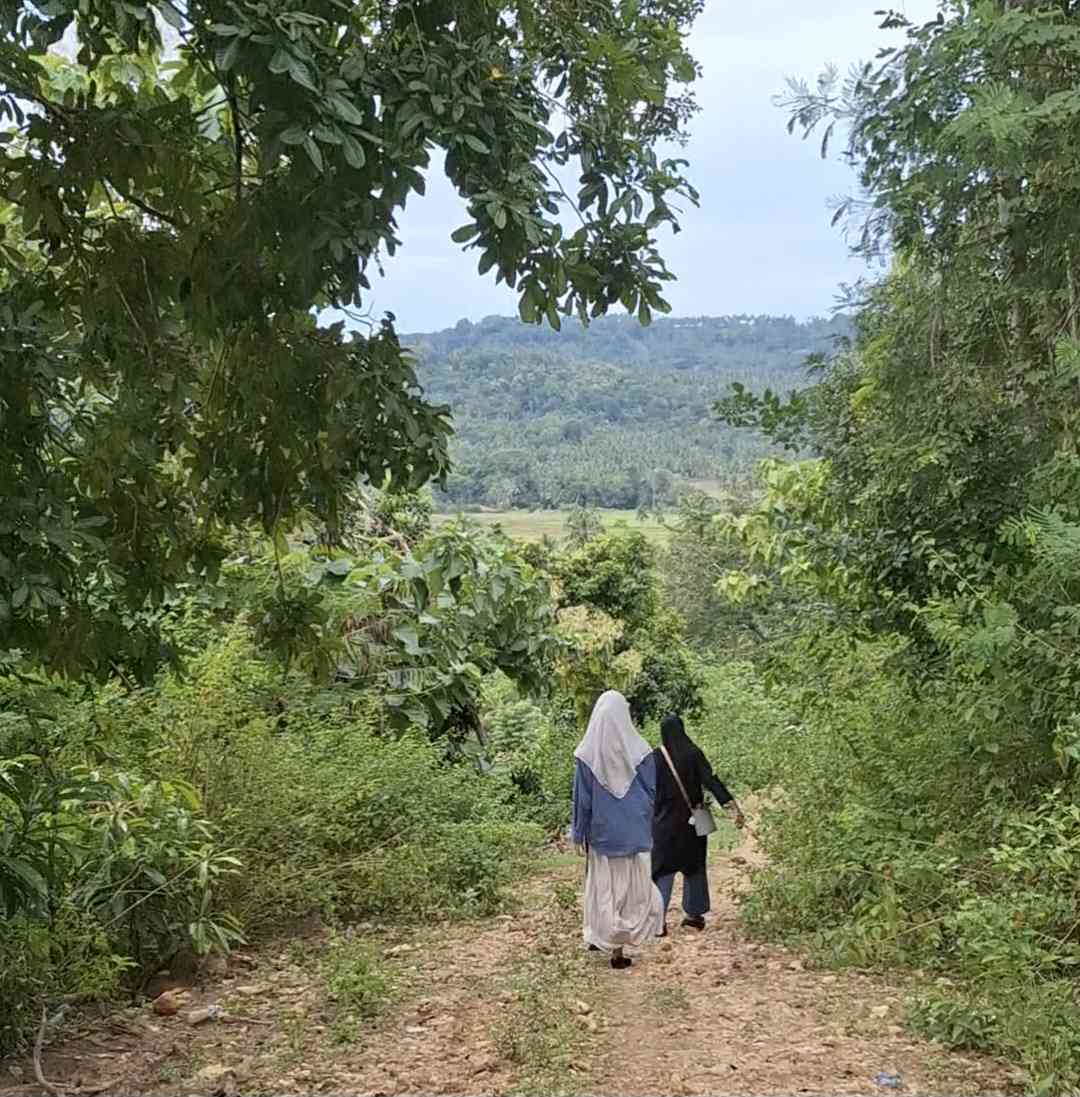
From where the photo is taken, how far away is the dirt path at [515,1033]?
4.43 metres

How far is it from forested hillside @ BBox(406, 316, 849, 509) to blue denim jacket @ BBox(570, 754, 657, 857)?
80.8ft

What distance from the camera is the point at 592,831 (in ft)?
22.4

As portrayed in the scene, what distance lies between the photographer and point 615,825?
6797 mm

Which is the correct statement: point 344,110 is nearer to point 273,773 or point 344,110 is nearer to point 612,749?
point 612,749

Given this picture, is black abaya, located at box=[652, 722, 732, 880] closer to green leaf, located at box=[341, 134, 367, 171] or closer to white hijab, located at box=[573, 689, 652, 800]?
white hijab, located at box=[573, 689, 652, 800]

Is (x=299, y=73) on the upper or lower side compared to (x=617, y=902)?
upper

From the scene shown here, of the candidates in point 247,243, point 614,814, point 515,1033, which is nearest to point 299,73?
point 247,243

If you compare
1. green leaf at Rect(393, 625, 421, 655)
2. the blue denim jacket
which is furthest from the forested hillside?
the blue denim jacket

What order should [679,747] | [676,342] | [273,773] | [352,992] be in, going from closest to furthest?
[352,992] → [273,773] → [679,747] → [676,342]

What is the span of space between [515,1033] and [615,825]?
6.63 ft

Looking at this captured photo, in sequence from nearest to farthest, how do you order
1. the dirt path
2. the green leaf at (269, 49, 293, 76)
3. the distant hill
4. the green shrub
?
the green leaf at (269, 49, 293, 76)
the dirt path
the green shrub
the distant hill

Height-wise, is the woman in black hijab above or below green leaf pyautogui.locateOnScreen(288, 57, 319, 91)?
below

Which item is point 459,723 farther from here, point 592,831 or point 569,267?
point 569,267

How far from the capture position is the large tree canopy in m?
Result: 2.85
